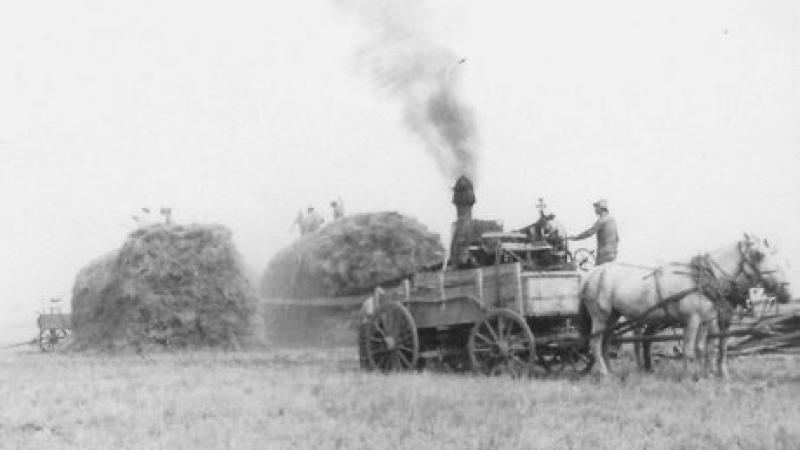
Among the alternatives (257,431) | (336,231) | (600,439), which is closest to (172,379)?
(257,431)

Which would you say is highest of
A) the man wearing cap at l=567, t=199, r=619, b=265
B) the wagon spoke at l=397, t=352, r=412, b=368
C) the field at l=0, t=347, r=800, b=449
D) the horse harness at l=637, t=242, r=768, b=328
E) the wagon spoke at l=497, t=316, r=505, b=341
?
the man wearing cap at l=567, t=199, r=619, b=265

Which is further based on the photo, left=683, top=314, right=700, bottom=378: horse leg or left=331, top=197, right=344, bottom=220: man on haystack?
Result: left=331, top=197, right=344, bottom=220: man on haystack

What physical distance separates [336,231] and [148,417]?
37.0ft

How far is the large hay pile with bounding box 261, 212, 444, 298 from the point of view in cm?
1822

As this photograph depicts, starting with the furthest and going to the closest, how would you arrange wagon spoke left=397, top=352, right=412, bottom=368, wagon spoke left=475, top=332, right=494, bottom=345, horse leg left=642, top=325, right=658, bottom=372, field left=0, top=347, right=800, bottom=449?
wagon spoke left=397, top=352, right=412, bottom=368 < horse leg left=642, top=325, right=658, bottom=372 < wagon spoke left=475, top=332, right=494, bottom=345 < field left=0, top=347, right=800, bottom=449

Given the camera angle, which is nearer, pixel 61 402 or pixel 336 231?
pixel 61 402

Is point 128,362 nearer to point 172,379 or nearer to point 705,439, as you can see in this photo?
point 172,379

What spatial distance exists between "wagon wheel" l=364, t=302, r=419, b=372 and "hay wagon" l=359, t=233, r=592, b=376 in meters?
0.01

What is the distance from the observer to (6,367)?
14.1m

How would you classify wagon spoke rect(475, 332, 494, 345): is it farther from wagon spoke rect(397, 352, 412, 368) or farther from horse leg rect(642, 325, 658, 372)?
horse leg rect(642, 325, 658, 372)

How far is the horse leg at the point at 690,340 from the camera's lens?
10.4 metres

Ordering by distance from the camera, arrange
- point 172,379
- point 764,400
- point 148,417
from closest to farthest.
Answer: point 148,417 → point 764,400 → point 172,379

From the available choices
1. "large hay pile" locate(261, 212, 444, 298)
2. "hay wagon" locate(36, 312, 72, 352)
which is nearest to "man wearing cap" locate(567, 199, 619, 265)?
"large hay pile" locate(261, 212, 444, 298)

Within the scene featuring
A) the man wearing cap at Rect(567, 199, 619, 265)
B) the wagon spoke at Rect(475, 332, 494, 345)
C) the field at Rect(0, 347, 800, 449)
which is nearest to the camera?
the field at Rect(0, 347, 800, 449)
